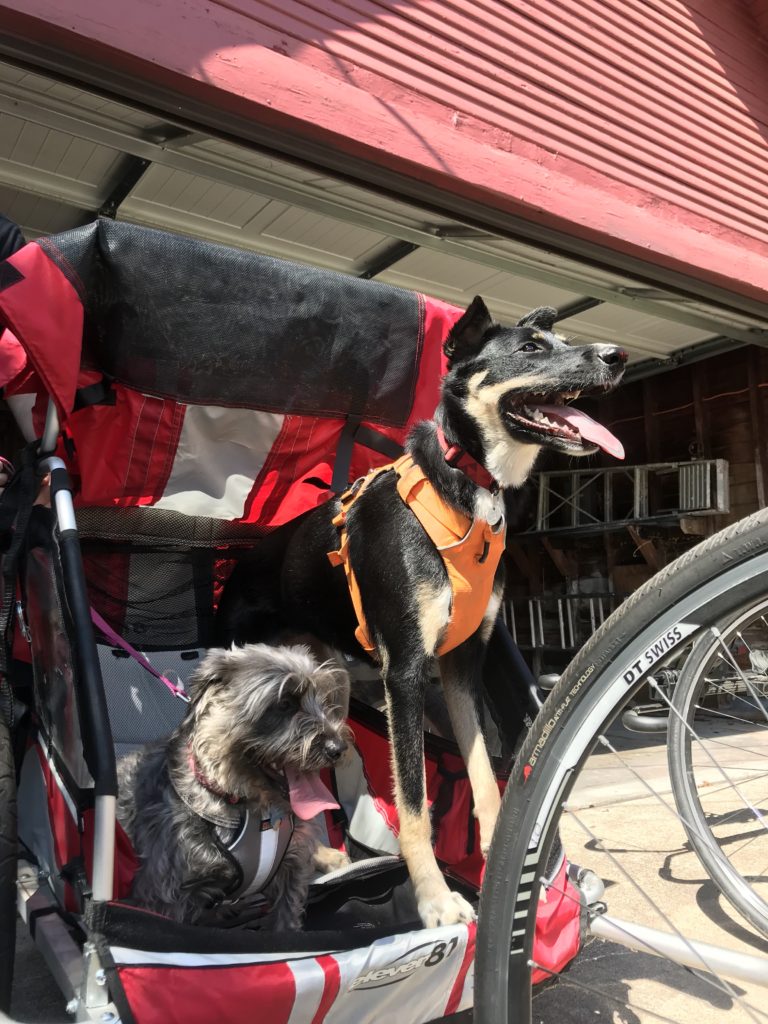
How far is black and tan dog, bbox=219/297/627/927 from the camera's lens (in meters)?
2.67

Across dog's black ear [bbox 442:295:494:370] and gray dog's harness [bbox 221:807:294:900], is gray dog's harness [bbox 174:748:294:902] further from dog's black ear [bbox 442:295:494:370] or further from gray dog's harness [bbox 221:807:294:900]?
dog's black ear [bbox 442:295:494:370]

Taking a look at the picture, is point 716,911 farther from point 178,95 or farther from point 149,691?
point 178,95

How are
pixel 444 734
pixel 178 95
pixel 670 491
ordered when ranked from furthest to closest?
pixel 670 491, pixel 178 95, pixel 444 734

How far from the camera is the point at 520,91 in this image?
616 centimetres

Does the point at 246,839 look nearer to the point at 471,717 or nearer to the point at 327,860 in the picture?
the point at 327,860

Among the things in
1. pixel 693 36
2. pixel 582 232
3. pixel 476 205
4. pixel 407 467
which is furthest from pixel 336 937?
pixel 693 36

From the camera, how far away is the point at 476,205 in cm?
529

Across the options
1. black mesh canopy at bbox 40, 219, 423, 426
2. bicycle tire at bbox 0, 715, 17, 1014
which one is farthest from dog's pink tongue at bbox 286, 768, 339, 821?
black mesh canopy at bbox 40, 219, 423, 426

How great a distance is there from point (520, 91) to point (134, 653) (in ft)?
16.9

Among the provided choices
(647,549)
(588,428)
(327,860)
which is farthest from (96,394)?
(647,549)

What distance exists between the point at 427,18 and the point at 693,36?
3.66m

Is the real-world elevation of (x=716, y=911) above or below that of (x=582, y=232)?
below

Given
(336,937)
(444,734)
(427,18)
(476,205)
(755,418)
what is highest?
(427,18)

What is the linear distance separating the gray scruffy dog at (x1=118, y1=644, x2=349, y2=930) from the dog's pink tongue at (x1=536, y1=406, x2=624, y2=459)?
124 cm
